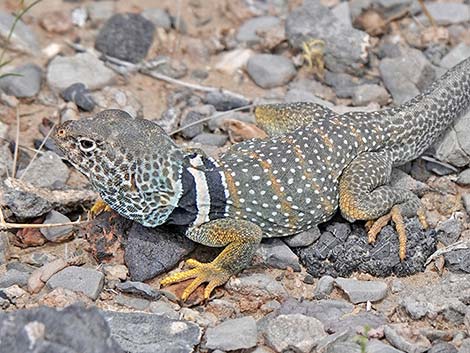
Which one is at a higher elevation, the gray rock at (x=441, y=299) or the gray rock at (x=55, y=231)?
the gray rock at (x=441, y=299)

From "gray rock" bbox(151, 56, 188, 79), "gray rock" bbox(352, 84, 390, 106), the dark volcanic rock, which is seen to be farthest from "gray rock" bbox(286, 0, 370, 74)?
the dark volcanic rock

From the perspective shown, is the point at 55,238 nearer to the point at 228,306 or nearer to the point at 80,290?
the point at 80,290

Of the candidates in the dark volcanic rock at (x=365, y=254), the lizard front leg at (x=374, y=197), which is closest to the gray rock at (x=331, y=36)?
the lizard front leg at (x=374, y=197)

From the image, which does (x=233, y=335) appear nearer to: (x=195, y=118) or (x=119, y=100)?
(x=195, y=118)

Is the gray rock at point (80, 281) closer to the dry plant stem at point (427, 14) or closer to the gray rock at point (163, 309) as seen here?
the gray rock at point (163, 309)

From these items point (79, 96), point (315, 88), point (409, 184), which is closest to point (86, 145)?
point (79, 96)
